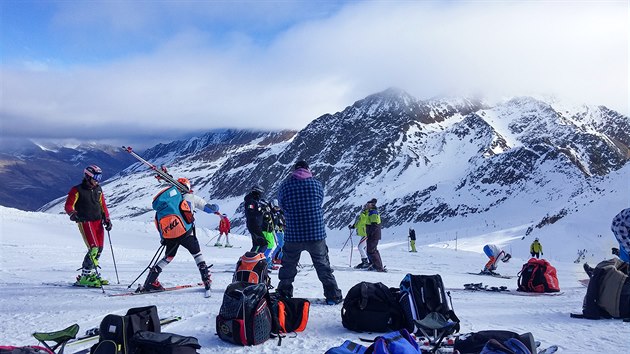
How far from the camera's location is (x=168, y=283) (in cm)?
932

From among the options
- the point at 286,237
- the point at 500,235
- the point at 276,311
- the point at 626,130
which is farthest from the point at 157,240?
the point at 626,130

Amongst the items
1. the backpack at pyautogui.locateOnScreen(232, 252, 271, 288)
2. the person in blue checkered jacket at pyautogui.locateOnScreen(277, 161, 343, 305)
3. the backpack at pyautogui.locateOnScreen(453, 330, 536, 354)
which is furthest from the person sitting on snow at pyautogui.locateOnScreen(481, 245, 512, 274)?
the backpack at pyautogui.locateOnScreen(453, 330, 536, 354)

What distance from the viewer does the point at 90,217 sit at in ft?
29.6

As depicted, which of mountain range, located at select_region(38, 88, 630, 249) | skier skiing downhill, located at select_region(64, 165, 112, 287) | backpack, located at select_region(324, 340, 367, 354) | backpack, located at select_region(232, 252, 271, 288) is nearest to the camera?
backpack, located at select_region(324, 340, 367, 354)

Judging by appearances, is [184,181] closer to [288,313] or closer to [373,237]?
[288,313]

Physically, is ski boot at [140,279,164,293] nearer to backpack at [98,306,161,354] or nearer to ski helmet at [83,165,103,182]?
ski helmet at [83,165,103,182]

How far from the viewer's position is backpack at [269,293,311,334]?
18.4 feet

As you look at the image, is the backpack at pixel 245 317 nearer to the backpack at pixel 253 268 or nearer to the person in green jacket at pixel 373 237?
the backpack at pixel 253 268

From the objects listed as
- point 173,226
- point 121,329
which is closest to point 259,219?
point 173,226

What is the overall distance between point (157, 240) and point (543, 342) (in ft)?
66.1

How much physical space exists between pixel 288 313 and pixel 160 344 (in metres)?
1.98

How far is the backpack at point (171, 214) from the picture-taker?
316 inches

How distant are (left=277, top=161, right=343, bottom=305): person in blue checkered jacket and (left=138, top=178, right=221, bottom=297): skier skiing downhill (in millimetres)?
1687

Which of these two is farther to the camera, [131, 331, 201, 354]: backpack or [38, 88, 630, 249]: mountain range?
[38, 88, 630, 249]: mountain range
